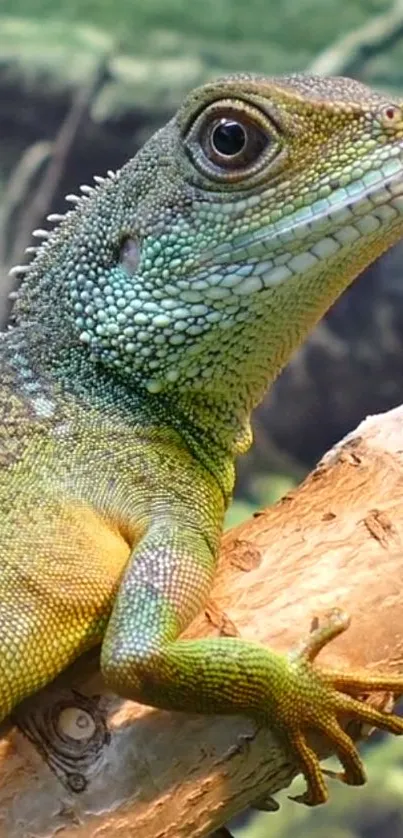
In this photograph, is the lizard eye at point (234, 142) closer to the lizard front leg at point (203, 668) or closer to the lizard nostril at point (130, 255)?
the lizard nostril at point (130, 255)

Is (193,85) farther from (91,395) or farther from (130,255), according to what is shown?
(91,395)

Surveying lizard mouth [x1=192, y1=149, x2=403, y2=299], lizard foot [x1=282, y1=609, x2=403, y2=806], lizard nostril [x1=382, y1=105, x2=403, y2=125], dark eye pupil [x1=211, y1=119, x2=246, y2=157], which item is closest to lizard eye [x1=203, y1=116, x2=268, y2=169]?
dark eye pupil [x1=211, y1=119, x2=246, y2=157]

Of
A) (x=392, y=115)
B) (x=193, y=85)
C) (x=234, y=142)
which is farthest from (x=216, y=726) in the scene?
(x=193, y=85)

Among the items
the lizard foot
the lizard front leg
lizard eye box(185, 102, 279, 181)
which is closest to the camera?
the lizard front leg

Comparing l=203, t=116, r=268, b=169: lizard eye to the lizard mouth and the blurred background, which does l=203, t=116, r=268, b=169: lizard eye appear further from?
the blurred background

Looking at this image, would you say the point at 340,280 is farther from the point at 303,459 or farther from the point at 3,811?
the point at 303,459

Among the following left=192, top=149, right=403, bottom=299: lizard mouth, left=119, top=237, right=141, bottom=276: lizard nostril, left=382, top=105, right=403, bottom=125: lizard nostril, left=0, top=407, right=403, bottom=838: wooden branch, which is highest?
left=382, top=105, right=403, bottom=125: lizard nostril
